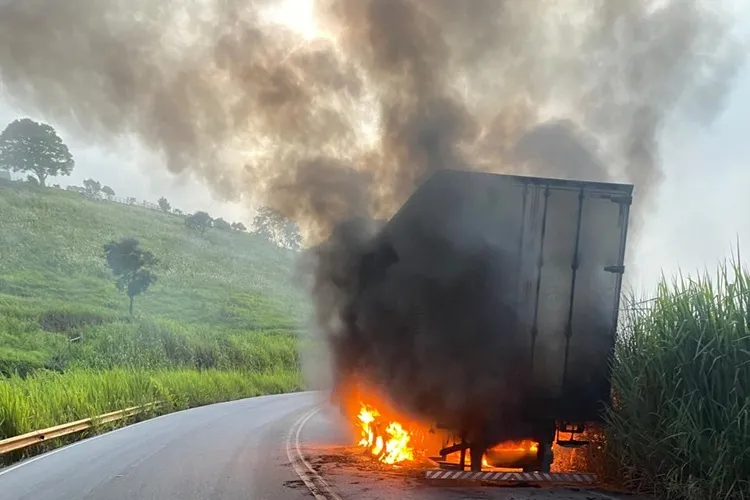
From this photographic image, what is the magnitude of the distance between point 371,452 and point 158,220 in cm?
6602

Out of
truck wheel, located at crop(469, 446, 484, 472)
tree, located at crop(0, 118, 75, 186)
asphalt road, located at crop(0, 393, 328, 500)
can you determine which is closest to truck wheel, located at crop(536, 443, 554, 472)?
truck wheel, located at crop(469, 446, 484, 472)

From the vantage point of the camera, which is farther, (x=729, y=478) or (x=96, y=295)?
(x=96, y=295)

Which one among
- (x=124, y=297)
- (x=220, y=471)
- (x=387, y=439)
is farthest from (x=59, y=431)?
(x=124, y=297)

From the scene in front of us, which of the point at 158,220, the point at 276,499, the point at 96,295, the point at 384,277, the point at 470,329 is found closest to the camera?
the point at 276,499

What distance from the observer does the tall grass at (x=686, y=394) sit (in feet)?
23.4

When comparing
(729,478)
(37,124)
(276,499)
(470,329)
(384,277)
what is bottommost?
(276,499)

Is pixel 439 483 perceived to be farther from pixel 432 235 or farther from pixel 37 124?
pixel 37 124

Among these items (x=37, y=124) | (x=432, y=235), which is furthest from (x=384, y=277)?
(x=37, y=124)

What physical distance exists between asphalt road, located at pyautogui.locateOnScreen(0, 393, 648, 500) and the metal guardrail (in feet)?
1.49

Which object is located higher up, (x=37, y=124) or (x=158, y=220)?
(x=37, y=124)

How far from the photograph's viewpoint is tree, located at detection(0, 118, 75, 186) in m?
60.9

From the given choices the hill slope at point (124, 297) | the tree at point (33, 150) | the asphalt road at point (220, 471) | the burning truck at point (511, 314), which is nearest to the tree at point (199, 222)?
the hill slope at point (124, 297)

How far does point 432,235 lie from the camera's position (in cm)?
1027

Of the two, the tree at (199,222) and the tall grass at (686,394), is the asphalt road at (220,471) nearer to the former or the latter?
the tall grass at (686,394)
